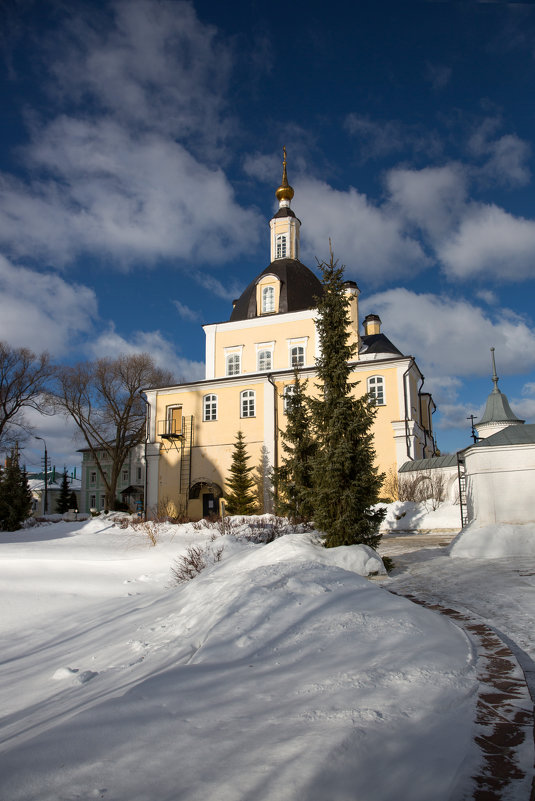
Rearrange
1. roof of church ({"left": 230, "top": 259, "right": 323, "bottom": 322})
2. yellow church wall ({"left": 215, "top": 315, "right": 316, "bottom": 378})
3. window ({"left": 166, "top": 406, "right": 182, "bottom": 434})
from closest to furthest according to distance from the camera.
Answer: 1. window ({"left": 166, "top": 406, "right": 182, "bottom": 434})
2. yellow church wall ({"left": 215, "top": 315, "right": 316, "bottom": 378})
3. roof of church ({"left": 230, "top": 259, "right": 323, "bottom": 322})

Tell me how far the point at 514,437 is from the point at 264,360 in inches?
827

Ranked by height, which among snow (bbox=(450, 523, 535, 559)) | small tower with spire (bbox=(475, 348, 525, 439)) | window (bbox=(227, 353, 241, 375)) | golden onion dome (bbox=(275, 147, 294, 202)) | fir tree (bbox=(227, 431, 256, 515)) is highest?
golden onion dome (bbox=(275, 147, 294, 202))

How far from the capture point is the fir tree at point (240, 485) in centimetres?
2794

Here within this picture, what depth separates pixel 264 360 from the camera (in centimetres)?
3341

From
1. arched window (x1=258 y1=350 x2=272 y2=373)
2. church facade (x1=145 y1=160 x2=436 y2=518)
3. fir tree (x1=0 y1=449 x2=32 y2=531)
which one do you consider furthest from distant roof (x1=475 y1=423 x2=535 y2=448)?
fir tree (x1=0 y1=449 x2=32 y2=531)

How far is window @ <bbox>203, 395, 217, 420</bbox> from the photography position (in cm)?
3188

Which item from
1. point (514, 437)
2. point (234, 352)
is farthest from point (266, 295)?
point (514, 437)

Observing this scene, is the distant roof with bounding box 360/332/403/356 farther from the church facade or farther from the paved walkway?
the paved walkway

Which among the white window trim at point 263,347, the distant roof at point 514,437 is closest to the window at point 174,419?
the white window trim at point 263,347

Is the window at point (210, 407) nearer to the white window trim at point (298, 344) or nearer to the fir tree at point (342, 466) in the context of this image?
the white window trim at point (298, 344)

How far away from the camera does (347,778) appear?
2.45m

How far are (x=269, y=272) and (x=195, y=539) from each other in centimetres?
2382

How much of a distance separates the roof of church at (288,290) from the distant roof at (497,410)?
11.9 metres

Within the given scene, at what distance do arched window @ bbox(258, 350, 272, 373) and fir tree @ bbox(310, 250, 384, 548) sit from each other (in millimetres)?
21324
